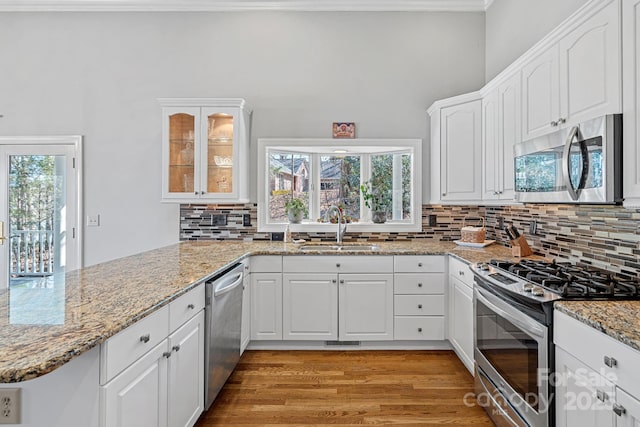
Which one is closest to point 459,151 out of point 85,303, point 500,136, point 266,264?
point 500,136

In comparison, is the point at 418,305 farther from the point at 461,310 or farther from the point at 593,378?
the point at 593,378

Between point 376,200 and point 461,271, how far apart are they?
51.2 inches

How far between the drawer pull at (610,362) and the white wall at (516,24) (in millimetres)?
2197

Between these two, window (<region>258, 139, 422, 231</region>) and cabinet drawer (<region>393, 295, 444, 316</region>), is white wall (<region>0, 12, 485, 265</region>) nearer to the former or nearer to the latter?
window (<region>258, 139, 422, 231</region>)

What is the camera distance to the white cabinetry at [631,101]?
1.45 metres

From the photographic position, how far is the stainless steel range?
1.51 meters

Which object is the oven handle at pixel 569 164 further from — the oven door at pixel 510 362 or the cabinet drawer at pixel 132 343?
the cabinet drawer at pixel 132 343

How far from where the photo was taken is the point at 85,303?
55.6 inches

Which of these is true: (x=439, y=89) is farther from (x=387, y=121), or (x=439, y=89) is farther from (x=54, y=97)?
(x=54, y=97)

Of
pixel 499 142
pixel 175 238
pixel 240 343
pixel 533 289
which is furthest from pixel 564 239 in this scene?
pixel 175 238

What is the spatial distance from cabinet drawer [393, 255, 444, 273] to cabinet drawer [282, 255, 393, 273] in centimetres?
7

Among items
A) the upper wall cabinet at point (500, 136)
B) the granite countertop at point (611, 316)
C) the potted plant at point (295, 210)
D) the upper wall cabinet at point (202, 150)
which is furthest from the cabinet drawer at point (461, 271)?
the upper wall cabinet at point (202, 150)

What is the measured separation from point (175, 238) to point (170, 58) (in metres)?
1.80

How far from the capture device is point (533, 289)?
5.34ft
